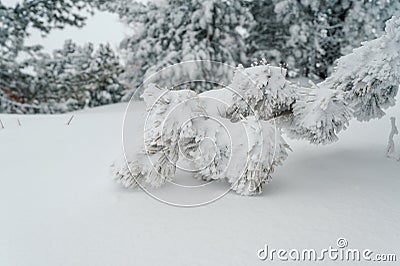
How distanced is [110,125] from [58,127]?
0.59 m

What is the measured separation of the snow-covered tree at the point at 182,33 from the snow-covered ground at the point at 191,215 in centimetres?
492

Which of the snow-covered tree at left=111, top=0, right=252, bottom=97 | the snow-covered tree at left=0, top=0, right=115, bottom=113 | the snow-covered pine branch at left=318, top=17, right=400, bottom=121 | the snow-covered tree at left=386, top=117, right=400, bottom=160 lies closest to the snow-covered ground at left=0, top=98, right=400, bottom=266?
the snow-covered tree at left=386, top=117, right=400, bottom=160

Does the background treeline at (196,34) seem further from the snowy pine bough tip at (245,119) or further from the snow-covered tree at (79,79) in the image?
the snowy pine bough tip at (245,119)

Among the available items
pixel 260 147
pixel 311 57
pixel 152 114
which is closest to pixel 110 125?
pixel 152 114

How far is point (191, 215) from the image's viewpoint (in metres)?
2.07

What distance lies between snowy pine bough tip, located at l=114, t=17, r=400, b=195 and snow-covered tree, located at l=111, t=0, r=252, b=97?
4979 millimetres

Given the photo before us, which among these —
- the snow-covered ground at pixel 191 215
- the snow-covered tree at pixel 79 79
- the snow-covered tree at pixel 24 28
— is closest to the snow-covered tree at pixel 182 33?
the snow-covered tree at pixel 24 28

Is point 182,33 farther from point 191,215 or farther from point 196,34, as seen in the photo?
point 191,215

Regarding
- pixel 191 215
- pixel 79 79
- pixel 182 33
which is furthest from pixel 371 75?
pixel 79 79

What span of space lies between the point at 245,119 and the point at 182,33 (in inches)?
231

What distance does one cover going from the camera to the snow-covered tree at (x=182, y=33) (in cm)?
755

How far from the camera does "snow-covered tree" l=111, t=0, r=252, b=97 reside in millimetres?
7546

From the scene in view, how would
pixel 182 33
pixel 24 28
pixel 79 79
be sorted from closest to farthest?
1. pixel 182 33
2. pixel 24 28
3. pixel 79 79

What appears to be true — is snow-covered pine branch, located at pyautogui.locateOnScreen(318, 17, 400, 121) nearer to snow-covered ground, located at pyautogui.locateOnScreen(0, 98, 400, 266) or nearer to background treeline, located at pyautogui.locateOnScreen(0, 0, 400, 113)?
snow-covered ground, located at pyautogui.locateOnScreen(0, 98, 400, 266)
